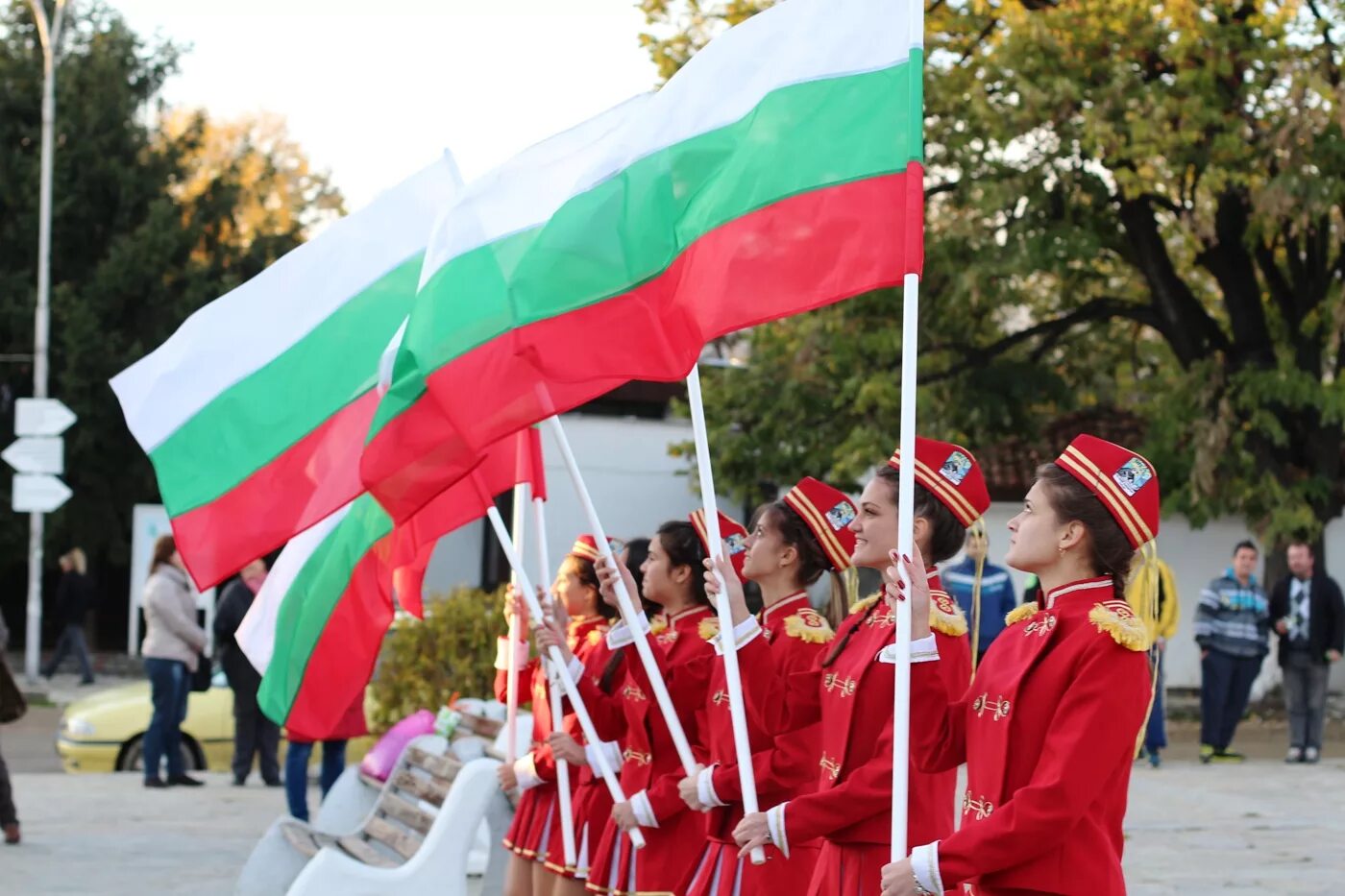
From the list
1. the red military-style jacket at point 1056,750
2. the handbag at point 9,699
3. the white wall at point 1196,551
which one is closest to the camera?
the red military-style jacket at point 1056,750

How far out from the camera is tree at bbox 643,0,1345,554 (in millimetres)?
20172

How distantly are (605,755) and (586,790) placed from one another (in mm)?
455

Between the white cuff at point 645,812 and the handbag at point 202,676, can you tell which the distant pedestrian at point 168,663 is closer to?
the handbag at point 202,676

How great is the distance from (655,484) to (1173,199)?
43.7 feet

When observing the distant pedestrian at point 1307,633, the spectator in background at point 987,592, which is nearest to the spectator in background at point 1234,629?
the distant pedestrian at point 1307,633

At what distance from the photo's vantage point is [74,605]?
26.2 m

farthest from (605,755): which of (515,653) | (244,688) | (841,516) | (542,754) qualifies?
(244,688)

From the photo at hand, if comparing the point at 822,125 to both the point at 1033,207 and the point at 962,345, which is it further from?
the point at 962,345

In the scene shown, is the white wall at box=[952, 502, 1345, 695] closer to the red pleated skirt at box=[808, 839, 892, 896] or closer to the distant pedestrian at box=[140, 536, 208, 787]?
the distant pedestrian at box=[140, 536, 208, 787]

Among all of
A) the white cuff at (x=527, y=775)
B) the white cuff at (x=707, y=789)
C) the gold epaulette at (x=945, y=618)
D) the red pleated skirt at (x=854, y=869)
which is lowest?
the white cuff at (x=527, y=775)

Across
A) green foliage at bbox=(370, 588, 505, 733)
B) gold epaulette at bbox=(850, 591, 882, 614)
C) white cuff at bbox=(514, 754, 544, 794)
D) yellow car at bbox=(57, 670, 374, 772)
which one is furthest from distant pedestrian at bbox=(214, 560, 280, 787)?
gold epaulette at bbox=(850, 591, 882, 614)

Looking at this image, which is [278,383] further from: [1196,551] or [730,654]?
[1196,551]

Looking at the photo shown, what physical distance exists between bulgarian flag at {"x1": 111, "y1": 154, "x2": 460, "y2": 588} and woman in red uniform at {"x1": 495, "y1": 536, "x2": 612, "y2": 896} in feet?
3.75

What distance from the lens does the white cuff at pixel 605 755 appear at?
677cm
